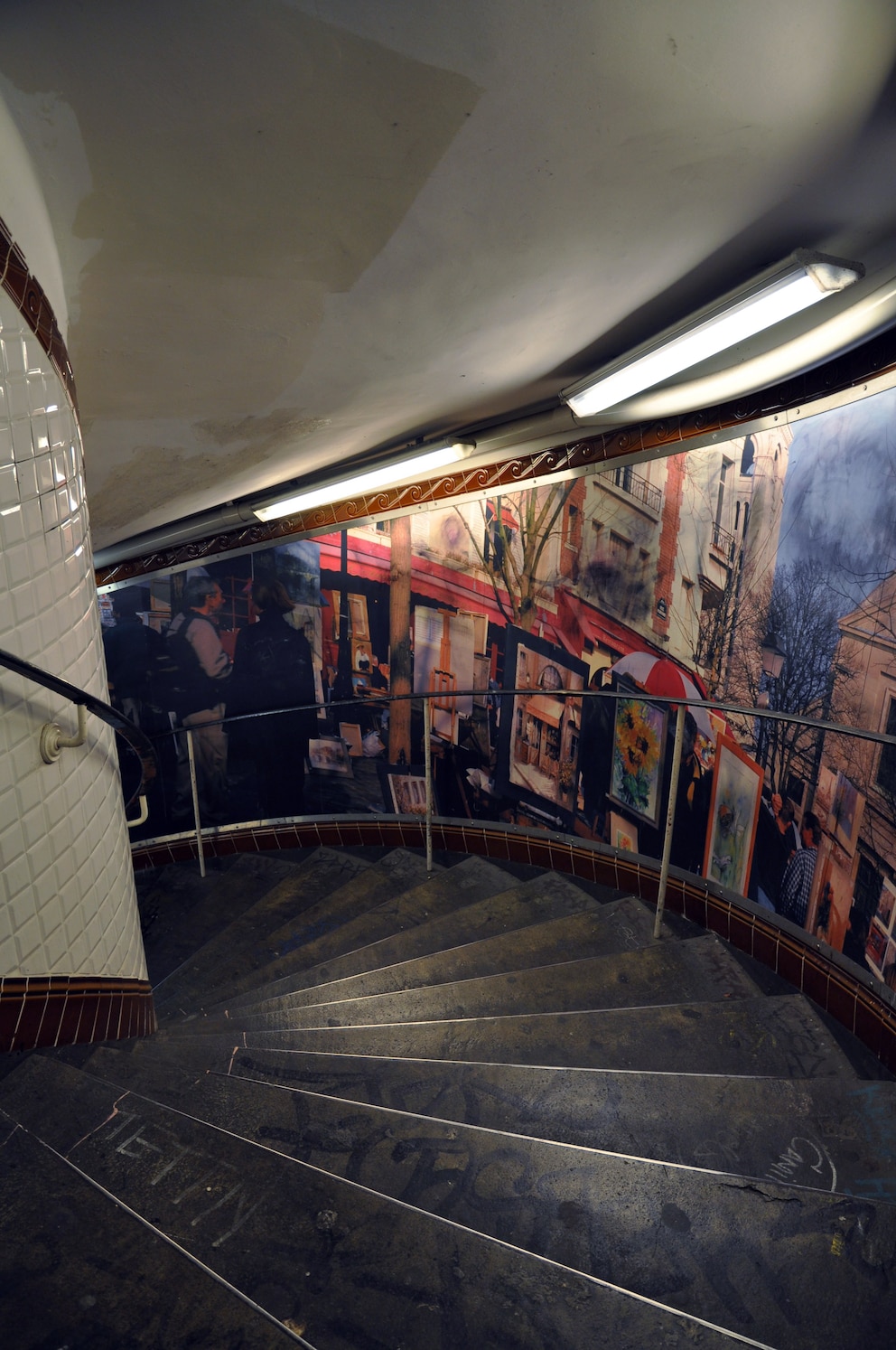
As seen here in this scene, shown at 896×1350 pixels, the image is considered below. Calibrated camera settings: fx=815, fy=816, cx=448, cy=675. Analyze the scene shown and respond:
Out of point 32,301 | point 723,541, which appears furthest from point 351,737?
point 32,301

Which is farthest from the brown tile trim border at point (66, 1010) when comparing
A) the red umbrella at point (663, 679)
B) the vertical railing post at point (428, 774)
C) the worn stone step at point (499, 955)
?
the red umbrella at point (663, 679)

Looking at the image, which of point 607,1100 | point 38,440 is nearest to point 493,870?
point 607,1100

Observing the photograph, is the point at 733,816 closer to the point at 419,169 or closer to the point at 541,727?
the point at 541,727

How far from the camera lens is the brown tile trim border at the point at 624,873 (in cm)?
263

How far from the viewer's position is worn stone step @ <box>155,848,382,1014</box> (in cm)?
369

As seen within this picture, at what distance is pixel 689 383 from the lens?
9.26 feet

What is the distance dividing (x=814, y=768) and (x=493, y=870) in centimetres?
187

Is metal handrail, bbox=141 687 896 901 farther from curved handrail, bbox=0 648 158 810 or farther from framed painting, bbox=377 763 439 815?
curved handrail, bbox=0 648 158 810

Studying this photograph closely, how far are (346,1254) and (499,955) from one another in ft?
5.52

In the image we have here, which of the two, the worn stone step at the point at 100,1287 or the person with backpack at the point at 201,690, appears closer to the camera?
the worn stone step at the point at 100,1287

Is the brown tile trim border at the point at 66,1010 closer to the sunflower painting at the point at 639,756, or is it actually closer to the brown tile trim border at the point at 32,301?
the brown tile trim border at the point at 32,301

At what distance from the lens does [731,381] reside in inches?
107

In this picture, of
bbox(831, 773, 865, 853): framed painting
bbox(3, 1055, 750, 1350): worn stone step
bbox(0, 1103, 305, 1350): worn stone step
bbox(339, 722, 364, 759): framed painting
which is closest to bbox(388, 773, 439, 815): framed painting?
bbox(339, 722, 364, 759): framed painting

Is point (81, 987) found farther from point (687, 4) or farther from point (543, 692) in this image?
point (687, 4)
